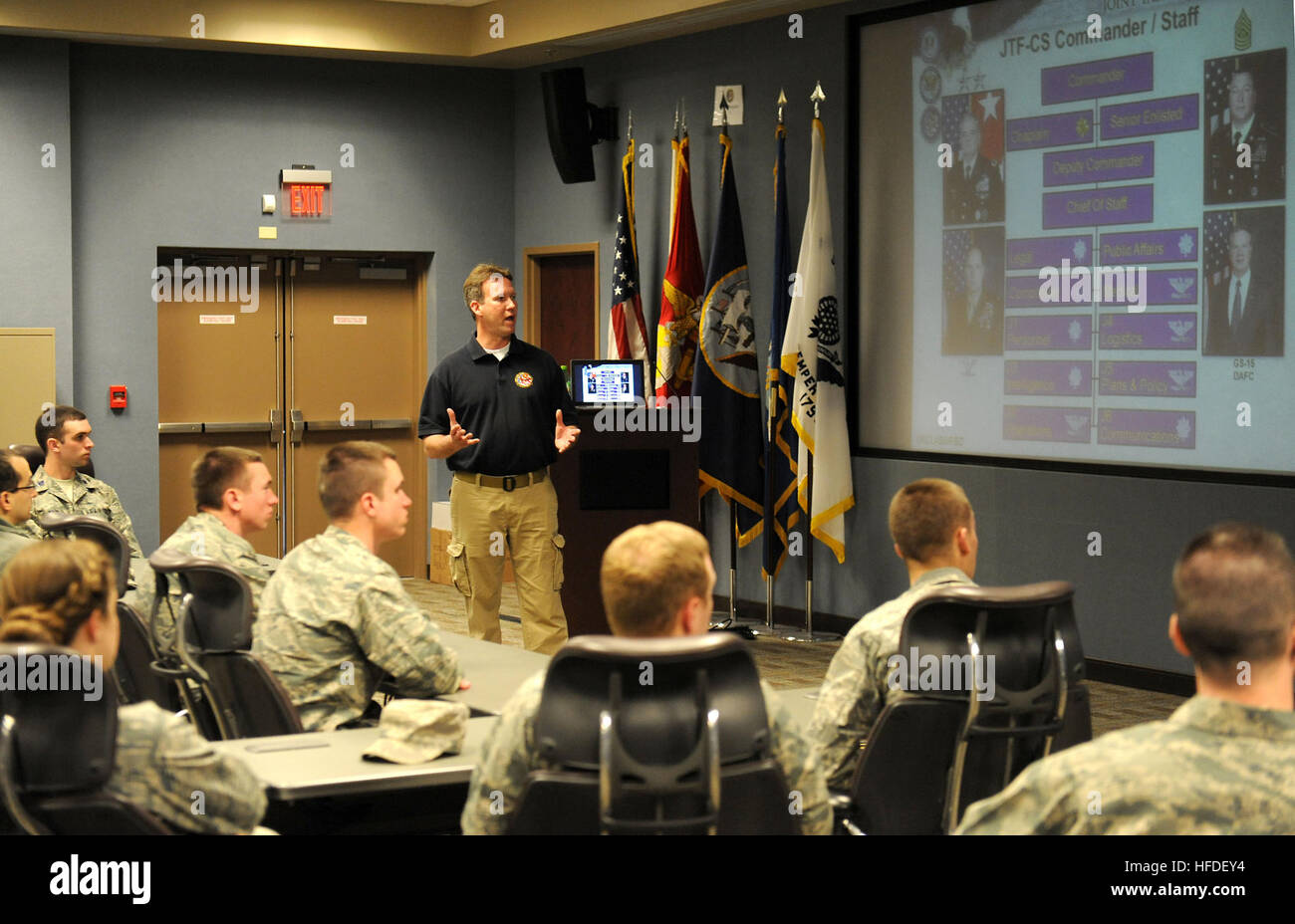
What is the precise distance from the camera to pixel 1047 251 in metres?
6.73

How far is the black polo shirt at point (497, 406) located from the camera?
579cm

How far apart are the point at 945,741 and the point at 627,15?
616cm

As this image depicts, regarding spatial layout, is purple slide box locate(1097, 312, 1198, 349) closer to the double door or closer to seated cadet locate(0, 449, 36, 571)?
seated cadet locate(0, 449, 36, 571)

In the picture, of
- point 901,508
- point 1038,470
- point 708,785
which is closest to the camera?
point 708,785

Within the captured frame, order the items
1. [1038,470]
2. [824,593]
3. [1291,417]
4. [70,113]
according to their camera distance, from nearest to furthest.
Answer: [1291,417] → [1038,470] → [824,593] → [70,113]

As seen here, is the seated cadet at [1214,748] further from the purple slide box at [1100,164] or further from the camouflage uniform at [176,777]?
the purple slide box at [1100,164]

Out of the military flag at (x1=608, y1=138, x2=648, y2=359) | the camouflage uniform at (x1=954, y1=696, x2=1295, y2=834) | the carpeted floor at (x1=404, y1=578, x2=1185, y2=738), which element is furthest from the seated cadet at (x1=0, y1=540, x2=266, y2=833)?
the military flag at (x1=608, y1=138, x2=648, y2=359)

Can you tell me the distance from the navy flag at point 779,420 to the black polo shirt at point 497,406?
191cm

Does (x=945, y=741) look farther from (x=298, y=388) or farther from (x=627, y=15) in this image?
(x=298, y=388)

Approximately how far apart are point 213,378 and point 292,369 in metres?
0.50

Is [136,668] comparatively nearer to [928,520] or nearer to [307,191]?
[928,520]

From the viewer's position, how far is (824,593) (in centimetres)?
789

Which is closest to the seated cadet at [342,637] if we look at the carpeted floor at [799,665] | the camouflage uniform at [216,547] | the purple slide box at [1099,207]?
the camouflage uniform at [216,547]
